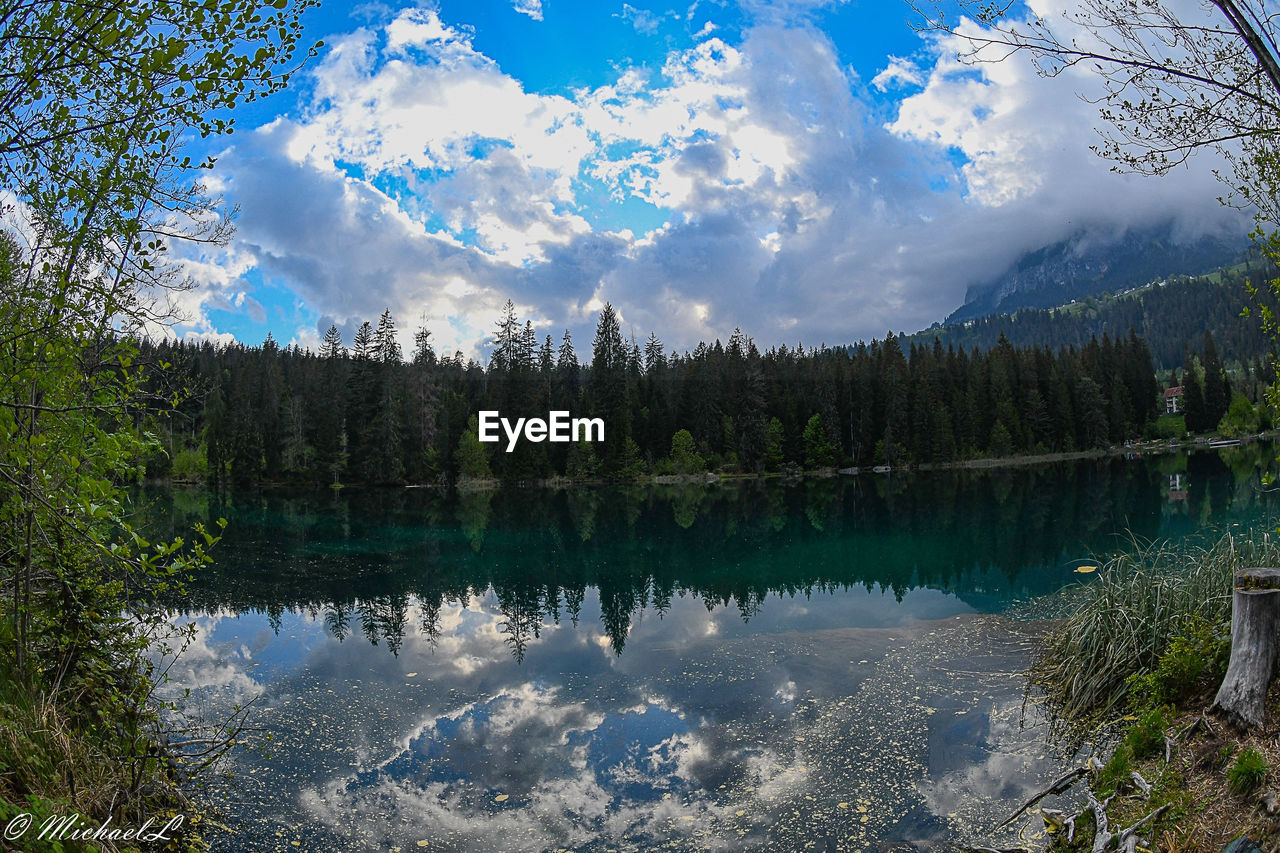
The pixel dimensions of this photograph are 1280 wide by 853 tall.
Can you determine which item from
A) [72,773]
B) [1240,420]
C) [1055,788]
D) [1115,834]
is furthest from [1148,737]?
[1240,420]

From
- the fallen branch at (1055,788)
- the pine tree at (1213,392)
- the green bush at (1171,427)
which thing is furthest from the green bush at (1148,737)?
the pine tree at (1213,392)

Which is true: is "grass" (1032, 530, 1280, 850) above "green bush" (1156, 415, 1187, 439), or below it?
below

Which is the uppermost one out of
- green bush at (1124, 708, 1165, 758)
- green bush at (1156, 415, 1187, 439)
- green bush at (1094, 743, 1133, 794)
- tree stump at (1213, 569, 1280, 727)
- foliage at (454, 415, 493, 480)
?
green bush at (1156, 415, 1187, 439)

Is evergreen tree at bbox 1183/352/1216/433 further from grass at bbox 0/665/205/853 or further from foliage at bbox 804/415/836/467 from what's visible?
grass at bbox 0/665/205/853

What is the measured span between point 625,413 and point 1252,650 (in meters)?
76.7

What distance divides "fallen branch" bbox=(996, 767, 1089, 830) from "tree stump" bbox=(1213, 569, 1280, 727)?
1.64 meters

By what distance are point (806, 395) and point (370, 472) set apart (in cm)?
5175

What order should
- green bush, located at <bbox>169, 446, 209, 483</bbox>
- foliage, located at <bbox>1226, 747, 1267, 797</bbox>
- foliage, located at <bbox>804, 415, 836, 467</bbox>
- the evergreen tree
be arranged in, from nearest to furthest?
foliage, located at <bbox>1226, 747, 1267, 797</bbox> → green bush, located at <bbox>169, 446, 209, 483</bbox> → foliage, located at <bbox>804, 415, 836, 467</bbox> → the evergreen tree

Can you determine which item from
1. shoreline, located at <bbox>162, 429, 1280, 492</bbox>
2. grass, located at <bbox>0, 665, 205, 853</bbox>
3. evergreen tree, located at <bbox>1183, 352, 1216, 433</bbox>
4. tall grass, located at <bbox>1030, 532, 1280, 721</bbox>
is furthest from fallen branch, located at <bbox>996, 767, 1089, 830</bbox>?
evergreen tree, located at <bbox>1183, 352, 1216, 433</bbox>

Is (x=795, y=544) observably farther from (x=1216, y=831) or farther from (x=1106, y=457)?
(x=1106, y=457)

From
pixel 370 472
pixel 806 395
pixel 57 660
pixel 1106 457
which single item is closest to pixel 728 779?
pixel 57 660

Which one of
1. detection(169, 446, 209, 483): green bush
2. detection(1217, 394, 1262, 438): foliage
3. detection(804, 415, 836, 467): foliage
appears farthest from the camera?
detection(1217, 394, 1262, 438): foliage

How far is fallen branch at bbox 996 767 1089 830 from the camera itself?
840 cm

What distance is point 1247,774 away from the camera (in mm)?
6684
